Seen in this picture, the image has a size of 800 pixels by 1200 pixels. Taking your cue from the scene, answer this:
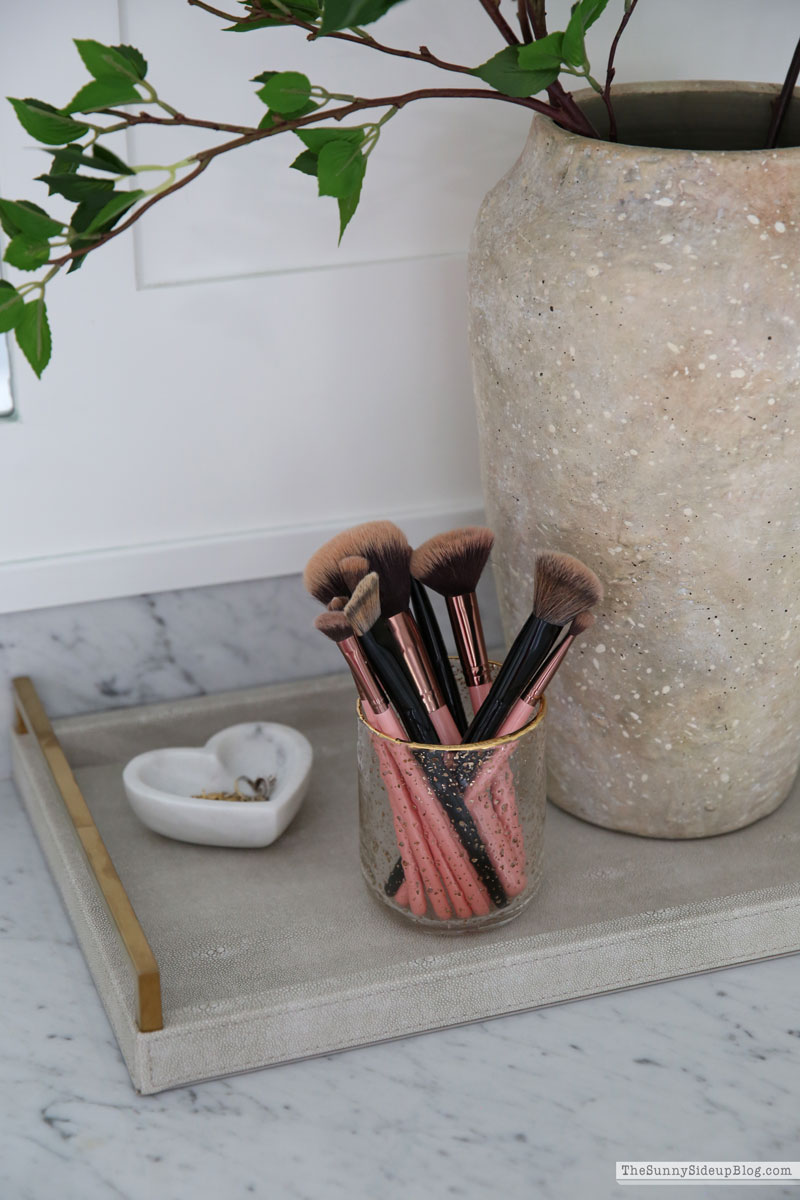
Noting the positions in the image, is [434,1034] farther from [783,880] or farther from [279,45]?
[279,45]

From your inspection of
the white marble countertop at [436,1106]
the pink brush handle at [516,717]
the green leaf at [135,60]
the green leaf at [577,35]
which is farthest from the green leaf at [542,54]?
the white marble countertop at [436,1106]

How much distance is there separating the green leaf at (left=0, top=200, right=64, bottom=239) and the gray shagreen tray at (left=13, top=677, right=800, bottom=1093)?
27 centimetres

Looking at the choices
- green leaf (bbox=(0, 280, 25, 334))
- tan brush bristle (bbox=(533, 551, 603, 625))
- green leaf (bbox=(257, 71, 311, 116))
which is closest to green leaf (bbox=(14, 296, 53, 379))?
green leaf (bbox=(0, 280, 25, 334))

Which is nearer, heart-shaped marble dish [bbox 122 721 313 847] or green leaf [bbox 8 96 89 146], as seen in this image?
green leaf [bbox 8 96 89 146]

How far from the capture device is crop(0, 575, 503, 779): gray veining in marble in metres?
0.67

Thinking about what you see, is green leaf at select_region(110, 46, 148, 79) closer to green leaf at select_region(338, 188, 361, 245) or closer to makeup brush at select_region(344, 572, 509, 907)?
green leaf at select_region(338, 188, 361, 245)

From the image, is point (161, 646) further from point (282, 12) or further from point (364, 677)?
point (282, 12)

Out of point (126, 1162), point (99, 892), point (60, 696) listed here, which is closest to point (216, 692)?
point (60, 696)

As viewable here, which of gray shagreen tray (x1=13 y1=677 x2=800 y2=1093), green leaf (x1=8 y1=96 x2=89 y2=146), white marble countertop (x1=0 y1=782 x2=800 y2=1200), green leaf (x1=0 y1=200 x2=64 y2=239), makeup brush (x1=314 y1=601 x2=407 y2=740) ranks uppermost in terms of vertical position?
green leaf (x1=8 y1=96 x2=89 y2=146)

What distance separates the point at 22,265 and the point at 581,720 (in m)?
0.31

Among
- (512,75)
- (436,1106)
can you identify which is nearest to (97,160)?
(512,75)

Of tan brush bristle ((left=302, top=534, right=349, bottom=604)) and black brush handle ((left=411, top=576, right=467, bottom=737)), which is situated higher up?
tan brush bristle ((left=302, top=534, right=349, bottom=604))

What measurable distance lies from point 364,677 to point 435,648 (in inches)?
2.1

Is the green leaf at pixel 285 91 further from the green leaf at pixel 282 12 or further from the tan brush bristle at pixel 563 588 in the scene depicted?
the tan brush bristle at pixel 563 588
